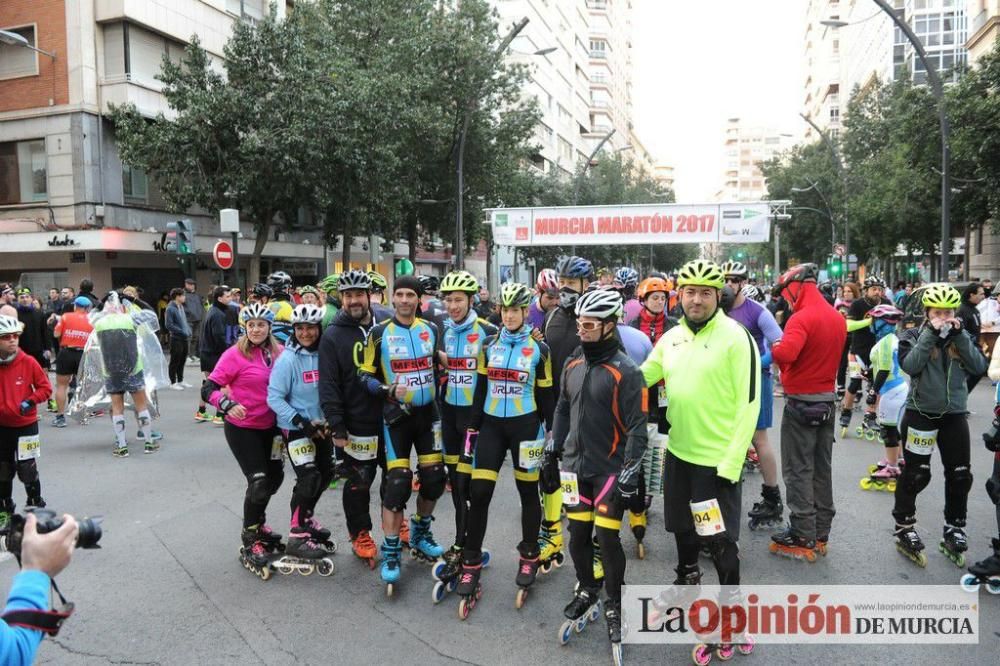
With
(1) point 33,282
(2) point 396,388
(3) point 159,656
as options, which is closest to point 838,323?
(2) point 396,388

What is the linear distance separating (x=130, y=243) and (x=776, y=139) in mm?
204528

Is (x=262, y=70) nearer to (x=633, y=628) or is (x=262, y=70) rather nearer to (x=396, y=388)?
(x=396, y=388)

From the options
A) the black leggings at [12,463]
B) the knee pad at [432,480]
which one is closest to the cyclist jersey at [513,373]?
the knee pad at [432,480]

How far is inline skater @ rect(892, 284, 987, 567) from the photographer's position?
5.06 m

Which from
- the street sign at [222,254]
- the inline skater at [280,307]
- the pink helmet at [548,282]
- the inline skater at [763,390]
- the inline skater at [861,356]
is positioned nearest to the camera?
the inline skater at [763,390]

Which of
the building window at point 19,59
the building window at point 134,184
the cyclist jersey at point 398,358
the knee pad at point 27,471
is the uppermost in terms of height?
the building window at point 19,59

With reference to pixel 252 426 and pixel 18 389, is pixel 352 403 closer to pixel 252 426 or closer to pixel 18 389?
pixel 252 426

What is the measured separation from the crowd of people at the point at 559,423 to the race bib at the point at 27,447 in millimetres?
12

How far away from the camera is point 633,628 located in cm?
431

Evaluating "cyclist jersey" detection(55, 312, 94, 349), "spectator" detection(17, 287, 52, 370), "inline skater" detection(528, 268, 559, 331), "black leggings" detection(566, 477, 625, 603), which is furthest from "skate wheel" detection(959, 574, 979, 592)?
"spectator" detection(17, 287, 52, 370)

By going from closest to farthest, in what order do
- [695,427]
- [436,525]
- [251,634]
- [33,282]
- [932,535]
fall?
[695,427] → [251,634] → [932,535] → [436,525] → [33,282]

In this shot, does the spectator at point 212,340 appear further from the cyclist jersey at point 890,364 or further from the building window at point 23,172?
the building window at point 23,172

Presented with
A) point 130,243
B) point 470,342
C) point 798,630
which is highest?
point 130,243

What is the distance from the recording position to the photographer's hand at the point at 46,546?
2.08m
